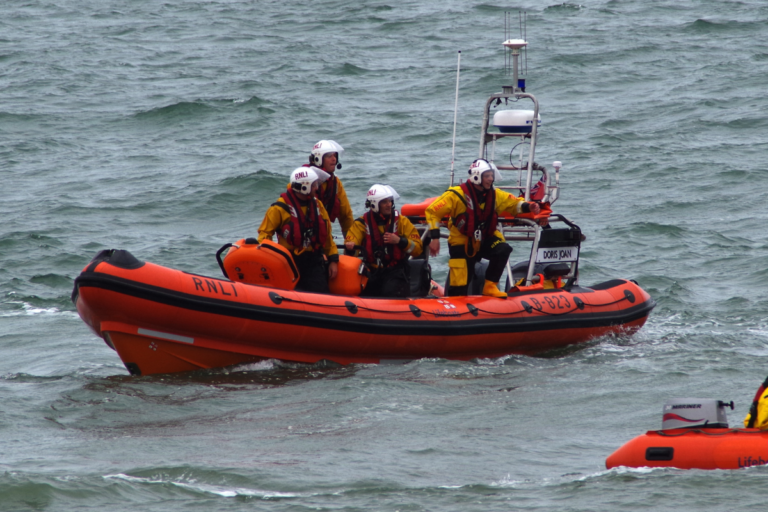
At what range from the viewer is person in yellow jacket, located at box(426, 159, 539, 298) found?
705cm

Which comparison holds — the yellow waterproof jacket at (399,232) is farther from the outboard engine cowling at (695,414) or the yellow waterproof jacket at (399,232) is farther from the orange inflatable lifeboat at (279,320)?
the outboard engine cowling at (695,414)

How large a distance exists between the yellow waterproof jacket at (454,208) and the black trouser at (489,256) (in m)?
0.06

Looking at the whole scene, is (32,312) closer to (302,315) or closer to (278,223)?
(278,223)

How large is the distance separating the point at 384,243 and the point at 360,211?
4.68 m

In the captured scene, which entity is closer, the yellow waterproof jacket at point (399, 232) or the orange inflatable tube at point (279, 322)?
the orange inflatable tube at point (279, 322)

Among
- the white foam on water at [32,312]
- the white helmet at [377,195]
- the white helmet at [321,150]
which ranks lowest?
the white foam on water at [32,312]

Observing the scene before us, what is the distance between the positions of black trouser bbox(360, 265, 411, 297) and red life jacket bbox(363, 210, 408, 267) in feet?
0.16

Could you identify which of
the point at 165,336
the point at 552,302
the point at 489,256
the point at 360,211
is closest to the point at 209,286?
the point at 165,336

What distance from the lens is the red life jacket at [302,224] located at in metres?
6.83

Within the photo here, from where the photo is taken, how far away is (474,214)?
7129 mm

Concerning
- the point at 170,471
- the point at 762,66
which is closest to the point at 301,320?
the point at 170,471

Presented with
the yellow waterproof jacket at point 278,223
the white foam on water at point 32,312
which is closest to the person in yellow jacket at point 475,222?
the yellow waterproof jacket at point 278,223

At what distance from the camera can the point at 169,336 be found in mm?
6375

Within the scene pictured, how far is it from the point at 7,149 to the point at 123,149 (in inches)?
65.2
